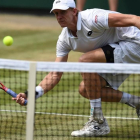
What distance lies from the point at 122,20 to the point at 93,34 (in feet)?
1.33

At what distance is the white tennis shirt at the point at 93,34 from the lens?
5320 millimetres

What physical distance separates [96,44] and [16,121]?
1.33 meters

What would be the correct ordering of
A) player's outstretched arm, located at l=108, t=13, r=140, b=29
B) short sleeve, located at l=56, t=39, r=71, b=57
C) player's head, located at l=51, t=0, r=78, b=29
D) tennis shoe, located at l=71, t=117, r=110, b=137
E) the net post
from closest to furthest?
the net post → player's outstretched arm, located at l=108, t=13, r=140, b=29 → player's head, located at l=51, t=0, r=78, b=29 → tennis shoe, located at l=71, t=117, r=110, b=137 → short sleeve, located at l=56, t=39, r=71, b=57

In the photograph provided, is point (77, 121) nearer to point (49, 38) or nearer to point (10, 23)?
point (49, 38)

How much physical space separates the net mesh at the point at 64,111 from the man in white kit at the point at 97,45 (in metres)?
0.12

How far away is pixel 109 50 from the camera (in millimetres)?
5457

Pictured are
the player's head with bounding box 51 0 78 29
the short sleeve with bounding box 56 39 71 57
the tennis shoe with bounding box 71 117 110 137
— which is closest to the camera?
the player's head with bounding box 51 0 78 29

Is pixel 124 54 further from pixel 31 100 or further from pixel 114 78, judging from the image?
pixel 31 100

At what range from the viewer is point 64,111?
645 cm

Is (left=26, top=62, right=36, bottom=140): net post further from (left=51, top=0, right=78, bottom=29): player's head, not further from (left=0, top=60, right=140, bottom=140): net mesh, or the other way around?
(left=51, top=0, right=78, bottom=29): player's head

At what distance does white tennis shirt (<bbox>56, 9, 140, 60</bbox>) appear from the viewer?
17.5 ft

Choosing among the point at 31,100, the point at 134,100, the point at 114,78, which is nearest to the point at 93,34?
the point at 114,78

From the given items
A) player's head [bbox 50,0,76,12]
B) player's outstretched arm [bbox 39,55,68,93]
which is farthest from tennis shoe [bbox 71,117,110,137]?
player's head [bbox 50,0,76,12]

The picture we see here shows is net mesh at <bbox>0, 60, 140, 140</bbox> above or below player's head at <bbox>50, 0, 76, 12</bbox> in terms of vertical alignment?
below
